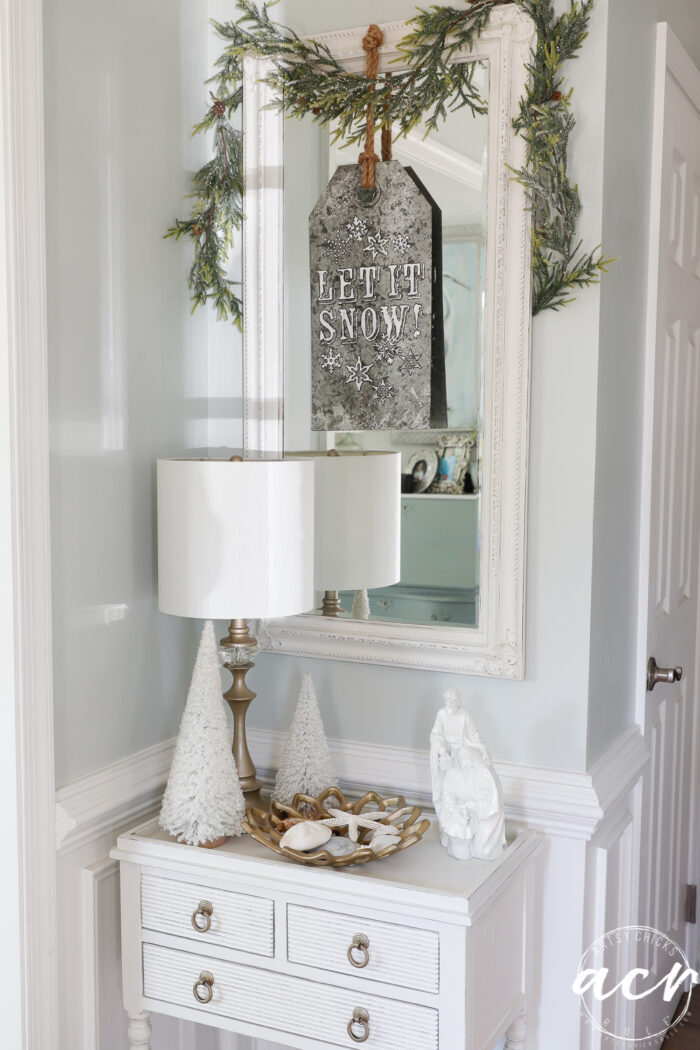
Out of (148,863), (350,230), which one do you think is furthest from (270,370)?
(148,863)

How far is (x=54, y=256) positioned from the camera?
1459 millimetres

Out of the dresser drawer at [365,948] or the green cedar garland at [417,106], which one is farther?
the green cedar garland at [417,106]

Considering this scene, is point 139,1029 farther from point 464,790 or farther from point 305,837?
point 464,790

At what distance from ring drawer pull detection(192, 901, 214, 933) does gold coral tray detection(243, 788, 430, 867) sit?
0.12 metres

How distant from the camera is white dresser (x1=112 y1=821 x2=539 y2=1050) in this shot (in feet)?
4.46

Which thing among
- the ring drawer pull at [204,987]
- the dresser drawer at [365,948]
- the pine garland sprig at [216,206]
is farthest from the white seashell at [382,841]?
the pine garland sprig at [216,206]

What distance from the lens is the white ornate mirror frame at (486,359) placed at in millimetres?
1605

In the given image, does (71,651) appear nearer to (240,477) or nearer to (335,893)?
(240,477)

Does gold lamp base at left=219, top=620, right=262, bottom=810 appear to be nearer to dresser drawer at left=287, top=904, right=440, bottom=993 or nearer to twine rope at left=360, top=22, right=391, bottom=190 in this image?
dresser drawer at left=287, top=904, right=440, bottom=993

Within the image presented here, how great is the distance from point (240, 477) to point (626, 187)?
865 mm

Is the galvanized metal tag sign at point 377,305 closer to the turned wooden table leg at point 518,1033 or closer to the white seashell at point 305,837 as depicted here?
the white seashell at point 305,837

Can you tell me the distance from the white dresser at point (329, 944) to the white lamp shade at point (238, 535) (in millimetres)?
389

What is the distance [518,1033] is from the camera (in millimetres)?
1629

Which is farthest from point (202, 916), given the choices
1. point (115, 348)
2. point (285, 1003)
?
point (115, 348)
